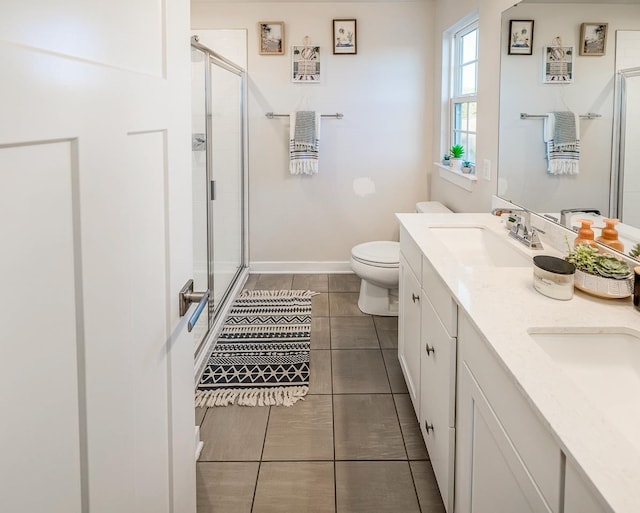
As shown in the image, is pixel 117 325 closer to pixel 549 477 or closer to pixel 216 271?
pixel 549 477

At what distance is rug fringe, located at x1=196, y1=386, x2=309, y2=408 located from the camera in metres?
2.55

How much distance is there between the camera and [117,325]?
35.0 inches

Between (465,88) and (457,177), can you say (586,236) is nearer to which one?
(457,177)

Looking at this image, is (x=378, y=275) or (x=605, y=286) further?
(x=378, y=275)

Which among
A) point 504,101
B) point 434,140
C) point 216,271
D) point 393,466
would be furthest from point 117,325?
point 434,140

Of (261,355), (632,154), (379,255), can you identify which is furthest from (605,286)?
(379,255)

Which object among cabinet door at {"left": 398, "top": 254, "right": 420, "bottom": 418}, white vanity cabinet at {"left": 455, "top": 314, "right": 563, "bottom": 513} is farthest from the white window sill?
white vanity cabinet at {"left": 455, "top": 314, "right": 563, "bottom": 513}

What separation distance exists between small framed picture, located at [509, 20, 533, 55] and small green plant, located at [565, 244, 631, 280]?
3.51 feet

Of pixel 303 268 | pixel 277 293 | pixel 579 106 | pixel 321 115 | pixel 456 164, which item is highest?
pixel 321 115

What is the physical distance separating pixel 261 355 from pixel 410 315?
1.00 m

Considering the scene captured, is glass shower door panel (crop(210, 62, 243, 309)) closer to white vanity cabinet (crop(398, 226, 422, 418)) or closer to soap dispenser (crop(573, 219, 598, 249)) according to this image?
white vanity cabinet (crop(398, 226, 422, 418))

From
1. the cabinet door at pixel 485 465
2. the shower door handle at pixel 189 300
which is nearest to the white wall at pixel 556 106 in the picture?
the cabinet door at pixel 485 465

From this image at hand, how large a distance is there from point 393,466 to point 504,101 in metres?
1.76

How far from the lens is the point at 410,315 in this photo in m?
2.43
